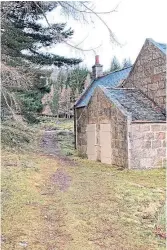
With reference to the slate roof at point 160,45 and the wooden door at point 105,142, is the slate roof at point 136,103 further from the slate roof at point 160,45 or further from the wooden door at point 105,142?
the slate roof at point 160,45

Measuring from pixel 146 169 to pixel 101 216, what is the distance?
6.40 m

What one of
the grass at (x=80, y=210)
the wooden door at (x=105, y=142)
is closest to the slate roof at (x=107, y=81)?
the wooden door at (x=105, y=142)

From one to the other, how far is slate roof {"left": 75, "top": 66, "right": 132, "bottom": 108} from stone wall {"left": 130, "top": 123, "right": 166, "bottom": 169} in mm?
5874

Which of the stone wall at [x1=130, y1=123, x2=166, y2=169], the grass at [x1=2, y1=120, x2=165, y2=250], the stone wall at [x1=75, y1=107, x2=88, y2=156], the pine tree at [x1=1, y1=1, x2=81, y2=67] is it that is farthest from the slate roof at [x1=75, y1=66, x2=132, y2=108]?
the grass at [x1=2, y1=120, x2=165, y2=250]

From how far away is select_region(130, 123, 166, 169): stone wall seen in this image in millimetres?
12398

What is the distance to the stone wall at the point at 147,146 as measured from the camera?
12398mm

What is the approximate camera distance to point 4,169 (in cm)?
957

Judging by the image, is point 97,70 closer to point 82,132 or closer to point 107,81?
point 107,81

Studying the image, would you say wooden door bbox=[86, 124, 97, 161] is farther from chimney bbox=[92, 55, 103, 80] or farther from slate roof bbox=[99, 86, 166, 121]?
chimney bbox=[92, 55, 103, 80]

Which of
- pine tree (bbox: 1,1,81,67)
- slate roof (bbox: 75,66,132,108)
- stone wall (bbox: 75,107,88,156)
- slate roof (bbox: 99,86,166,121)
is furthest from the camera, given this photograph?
slate roof (bbox: 75,66,132,108)

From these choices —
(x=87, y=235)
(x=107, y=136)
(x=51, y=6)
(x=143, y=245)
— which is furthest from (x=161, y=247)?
(x=107, y=136)

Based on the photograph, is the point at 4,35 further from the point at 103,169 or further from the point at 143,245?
the point at 143,245

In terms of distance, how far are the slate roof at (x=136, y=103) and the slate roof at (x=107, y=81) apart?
10.7 ft

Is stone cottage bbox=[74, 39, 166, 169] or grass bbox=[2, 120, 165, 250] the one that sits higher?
stone cottage bbox=[74, 39, 166, 169]
